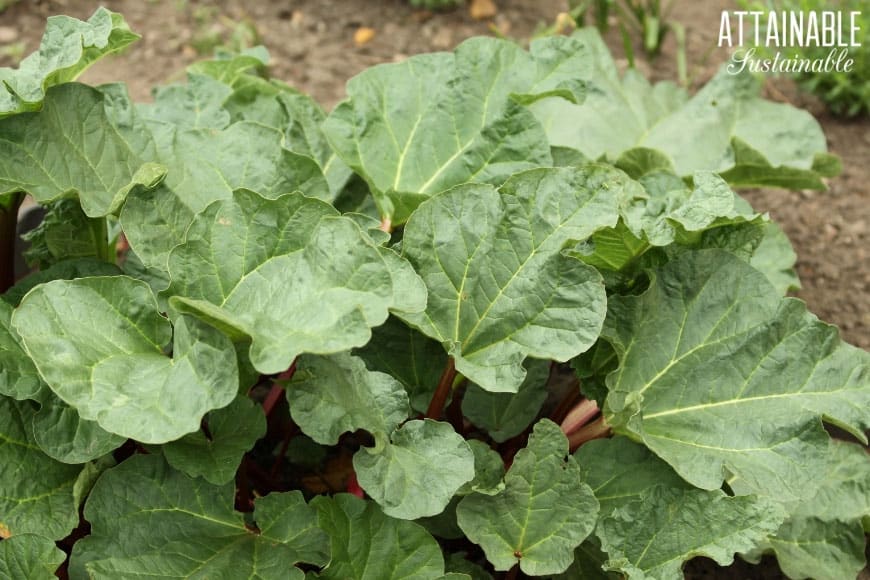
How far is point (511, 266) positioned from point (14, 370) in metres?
0.72

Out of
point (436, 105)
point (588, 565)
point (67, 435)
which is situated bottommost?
point (588, 565)

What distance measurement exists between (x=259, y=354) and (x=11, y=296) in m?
0.62

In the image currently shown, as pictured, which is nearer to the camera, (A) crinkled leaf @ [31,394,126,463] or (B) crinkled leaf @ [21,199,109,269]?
(A) crinkled leaf @ [31,394,126,463]

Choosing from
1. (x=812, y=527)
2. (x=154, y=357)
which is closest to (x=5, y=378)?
(x=154, y=357)

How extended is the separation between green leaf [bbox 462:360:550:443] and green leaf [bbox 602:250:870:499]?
0.21 meters

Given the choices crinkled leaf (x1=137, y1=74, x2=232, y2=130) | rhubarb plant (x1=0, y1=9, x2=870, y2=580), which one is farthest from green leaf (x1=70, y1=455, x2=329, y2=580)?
crinkled leaf (x1=137, y1=74, x2=232, y2=130)

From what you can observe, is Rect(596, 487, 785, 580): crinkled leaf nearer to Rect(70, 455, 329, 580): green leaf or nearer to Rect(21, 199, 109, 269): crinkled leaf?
Rect(70, 455, 329, 580): green leaf

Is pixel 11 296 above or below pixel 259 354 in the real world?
below

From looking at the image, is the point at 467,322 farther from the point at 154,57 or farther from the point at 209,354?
the point at 154,57

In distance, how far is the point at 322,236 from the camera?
1.23m

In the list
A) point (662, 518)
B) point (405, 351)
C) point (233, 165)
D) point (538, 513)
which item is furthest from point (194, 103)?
point (662, 518)

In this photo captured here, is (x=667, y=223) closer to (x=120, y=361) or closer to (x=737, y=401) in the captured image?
(x=737, y=401)

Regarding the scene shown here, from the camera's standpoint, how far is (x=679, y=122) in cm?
229

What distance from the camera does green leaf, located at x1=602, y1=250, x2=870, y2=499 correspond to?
1.42 m
